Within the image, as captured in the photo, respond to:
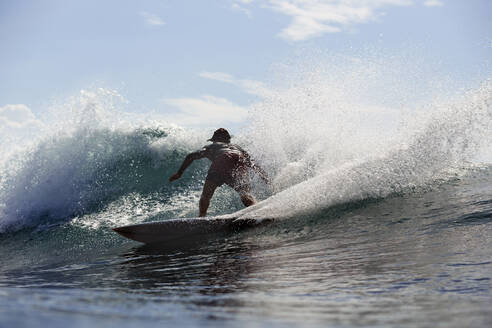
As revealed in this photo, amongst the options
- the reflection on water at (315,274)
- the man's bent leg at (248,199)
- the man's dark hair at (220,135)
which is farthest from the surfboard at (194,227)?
the man's dark hair at (220,135)

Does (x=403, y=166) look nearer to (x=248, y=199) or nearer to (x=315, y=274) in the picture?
(x=248, y=199)

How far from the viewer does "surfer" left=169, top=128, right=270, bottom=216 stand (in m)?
6.98

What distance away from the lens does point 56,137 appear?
1111cm

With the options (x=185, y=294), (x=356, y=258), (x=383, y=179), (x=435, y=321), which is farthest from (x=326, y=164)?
(x=435, y=321)

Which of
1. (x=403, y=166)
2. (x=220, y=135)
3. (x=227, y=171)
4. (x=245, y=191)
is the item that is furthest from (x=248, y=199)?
(x=403, y=166)

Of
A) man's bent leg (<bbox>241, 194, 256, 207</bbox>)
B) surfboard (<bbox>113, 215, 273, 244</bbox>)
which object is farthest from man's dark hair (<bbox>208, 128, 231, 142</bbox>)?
surfboard (<bbox>113, 215, 273, 244</bbox>)

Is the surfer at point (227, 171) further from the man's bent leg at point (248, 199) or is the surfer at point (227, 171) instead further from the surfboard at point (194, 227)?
the surfboard at point (194, 227)

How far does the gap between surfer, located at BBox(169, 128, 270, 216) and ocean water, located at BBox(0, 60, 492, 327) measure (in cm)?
74

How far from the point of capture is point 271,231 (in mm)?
5316

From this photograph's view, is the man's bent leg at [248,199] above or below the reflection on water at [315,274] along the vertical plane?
above

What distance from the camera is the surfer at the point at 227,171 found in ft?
22.9

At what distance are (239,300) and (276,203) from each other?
385cm

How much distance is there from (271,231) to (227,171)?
2.06m

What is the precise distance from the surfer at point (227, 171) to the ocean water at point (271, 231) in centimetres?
74
